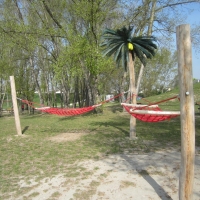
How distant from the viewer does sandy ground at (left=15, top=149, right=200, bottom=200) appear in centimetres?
310

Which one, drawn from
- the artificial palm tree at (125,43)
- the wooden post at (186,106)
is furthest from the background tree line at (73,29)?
the wooden post at (186,106)

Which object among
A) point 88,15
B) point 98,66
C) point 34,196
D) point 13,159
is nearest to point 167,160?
point 34,196

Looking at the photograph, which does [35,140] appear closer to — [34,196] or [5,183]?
[5,183]

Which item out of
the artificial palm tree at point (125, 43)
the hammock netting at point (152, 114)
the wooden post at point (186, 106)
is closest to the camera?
the wooden post at point (186, 106)

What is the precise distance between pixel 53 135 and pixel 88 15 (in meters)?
6.31

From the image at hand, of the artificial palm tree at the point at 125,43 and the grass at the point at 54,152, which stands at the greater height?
the artificial palm tree at the point at 125,43

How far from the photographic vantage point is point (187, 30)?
238cm

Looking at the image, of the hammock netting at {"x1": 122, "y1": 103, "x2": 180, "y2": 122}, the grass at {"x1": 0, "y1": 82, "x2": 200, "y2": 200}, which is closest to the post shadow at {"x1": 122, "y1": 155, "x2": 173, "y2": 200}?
the grass at {"x1": 0, "y1": 82, "x2": 200, "y2": 200}

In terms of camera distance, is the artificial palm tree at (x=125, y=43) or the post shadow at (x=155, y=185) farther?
the artificial palm tree at (x=125, y=43)

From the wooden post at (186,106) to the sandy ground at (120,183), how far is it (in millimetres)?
597

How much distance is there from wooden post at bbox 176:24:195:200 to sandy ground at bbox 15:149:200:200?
60 centimetres

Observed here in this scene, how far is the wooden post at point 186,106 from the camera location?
2389 mm

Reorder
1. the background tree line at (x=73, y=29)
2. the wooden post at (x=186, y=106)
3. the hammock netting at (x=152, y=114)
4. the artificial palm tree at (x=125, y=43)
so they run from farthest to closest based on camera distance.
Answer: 1. the background tree line at (x=73, y=29)
2. the artificial palm tree at (x=125, y=43)
3. the hammock netting at (x=152, y=114)
4. the wooden post at (x=186, y=106)

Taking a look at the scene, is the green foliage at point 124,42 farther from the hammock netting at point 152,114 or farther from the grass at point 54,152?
the grass at point 54,152
